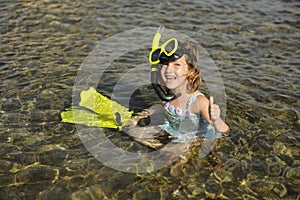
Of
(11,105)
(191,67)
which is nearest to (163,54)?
(191,67)

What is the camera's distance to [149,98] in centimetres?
686

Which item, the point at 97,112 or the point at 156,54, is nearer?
the point at 156,54

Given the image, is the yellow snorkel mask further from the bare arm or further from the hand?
the hand

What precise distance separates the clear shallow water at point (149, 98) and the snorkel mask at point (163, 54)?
99 centimetres

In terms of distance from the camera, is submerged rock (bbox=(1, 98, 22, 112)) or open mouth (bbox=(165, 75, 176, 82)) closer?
open mouth (bbox=(165, 75, 176, 82))

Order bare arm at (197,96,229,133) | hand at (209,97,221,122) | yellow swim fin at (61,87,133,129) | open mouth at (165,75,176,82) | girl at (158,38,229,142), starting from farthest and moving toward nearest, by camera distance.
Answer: yellow swim fin at (61,87,133,129), open mouth at (165,75,176,82), girl at (158,38,229,142), bare arm at (197,96,229,133), hand at (209,97,221,122)

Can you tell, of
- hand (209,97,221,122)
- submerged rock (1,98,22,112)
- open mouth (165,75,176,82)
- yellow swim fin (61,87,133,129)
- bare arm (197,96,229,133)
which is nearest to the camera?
hand (209,97,221,122)

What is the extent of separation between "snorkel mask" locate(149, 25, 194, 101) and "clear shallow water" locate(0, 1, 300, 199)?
987 millimetres

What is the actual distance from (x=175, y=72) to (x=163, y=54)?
1.09ft

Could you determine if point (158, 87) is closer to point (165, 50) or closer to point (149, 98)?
point (165, 50)

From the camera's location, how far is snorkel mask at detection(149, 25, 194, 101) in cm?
502

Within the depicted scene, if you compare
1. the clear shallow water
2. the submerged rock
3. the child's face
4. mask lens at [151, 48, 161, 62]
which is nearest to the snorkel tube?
the child's face

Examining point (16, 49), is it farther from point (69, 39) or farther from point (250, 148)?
point (250, 148)

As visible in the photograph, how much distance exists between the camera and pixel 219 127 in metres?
5.08
